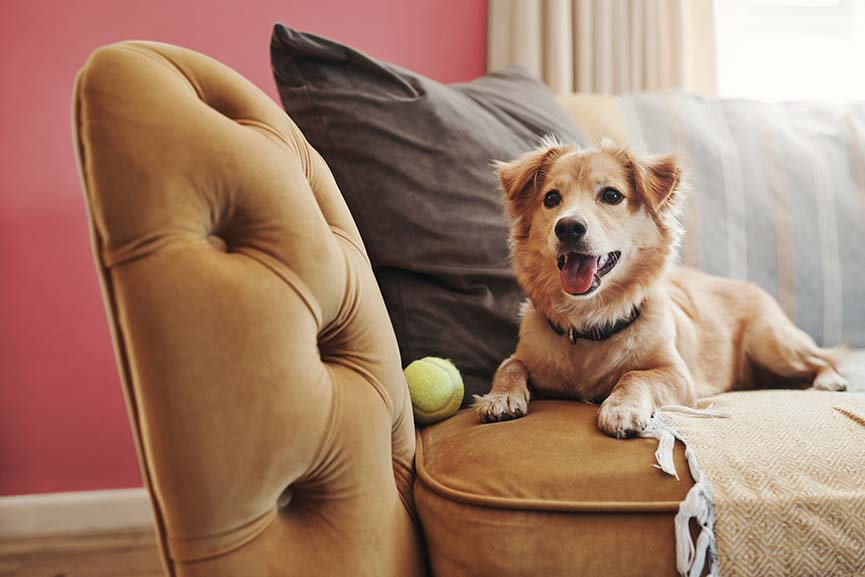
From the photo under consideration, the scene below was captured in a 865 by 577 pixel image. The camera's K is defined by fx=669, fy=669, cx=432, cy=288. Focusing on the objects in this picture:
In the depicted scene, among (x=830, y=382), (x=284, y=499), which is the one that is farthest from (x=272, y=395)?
(x=830, y=382)

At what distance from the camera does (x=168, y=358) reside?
0.70 m

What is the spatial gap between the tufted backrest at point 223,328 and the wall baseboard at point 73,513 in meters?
1.56

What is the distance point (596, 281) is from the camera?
4.18 feet

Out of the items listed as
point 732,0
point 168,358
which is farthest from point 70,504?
point 732,0

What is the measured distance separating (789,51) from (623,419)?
2.22 metres

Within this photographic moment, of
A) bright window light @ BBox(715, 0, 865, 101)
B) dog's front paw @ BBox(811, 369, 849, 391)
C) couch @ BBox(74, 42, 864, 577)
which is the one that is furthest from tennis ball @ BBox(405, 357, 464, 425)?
bright window light @ BBox(715, 0, 865, 101)

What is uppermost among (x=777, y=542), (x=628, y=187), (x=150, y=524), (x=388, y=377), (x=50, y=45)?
(x=50, y=45)

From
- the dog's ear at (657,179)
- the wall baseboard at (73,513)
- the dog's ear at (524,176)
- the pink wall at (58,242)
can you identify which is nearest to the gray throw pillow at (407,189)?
the dog's ear at (524,176)

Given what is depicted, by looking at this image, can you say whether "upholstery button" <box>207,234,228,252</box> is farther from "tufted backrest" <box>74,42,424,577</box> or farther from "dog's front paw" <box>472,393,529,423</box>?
"dog's front paw" <box>472,393,529,423</box>

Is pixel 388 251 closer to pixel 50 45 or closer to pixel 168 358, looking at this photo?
pixel 168 358

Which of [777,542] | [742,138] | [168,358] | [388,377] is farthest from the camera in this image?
[742,138]

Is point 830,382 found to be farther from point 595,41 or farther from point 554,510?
point 595,41

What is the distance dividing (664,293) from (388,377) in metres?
0.74

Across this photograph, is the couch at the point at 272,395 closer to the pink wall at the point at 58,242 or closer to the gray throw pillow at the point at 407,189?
the gray throw pillow at the point at 407,189
